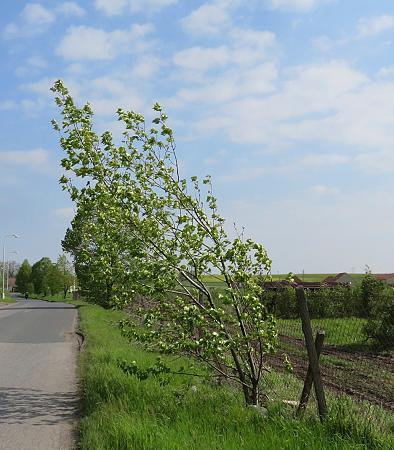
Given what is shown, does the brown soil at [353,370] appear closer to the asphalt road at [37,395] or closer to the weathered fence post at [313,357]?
the weathered fence post at [313,357]

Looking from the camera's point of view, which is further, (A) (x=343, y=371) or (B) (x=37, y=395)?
(A) (x=343, y=371)

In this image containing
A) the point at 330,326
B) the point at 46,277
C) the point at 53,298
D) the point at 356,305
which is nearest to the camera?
the point at 330,326

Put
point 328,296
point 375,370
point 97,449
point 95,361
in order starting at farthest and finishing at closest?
point 375,370
point 95,361
point 328,296
point 97,449

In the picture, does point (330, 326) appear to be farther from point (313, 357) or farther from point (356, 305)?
point (313, 357)

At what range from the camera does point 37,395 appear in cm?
940

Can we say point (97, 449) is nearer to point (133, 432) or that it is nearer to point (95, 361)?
point (133, 432)

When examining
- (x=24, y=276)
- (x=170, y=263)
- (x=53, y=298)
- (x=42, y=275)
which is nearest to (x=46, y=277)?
(x=42, y=275)

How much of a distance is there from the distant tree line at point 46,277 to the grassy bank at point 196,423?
8442cm

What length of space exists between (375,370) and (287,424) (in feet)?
23.5

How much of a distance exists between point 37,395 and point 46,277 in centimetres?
9873

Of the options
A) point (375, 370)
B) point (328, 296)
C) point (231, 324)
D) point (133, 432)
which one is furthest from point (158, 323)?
point (375, 370)

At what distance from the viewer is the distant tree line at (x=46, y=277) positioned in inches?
3875

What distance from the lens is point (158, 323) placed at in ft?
23.8

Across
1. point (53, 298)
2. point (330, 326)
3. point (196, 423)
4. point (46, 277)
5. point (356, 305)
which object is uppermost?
point (46, 277)
